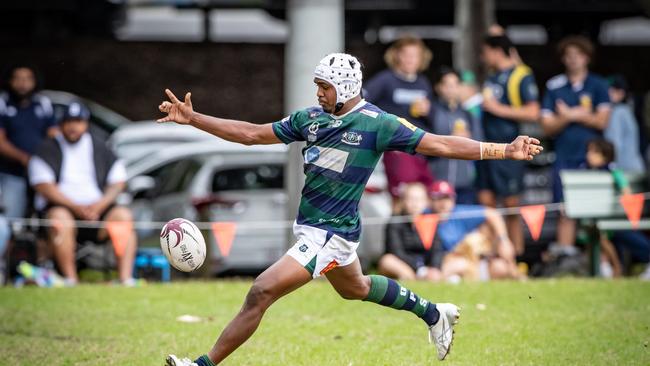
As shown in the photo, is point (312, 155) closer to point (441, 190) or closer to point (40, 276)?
point (441, 190)

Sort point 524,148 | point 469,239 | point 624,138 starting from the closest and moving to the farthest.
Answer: point 524,148
point 469,239
point 624,138

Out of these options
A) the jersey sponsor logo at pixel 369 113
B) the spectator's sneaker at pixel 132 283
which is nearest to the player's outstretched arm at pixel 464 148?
the jersey sponsor logo at pixel 369 113

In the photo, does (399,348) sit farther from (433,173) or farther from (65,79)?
(65,79)

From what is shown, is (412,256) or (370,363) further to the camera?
(412,256)

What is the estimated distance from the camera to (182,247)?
30.4 ft

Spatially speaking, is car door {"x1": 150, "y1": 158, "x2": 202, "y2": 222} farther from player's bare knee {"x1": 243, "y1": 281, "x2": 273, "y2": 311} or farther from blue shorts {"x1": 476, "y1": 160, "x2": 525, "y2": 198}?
player's bare knee {"x1": 243, "y1": 281, "x2": 273, "y2": 311}

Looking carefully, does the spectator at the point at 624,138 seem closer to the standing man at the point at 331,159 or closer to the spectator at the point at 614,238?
the spectator at the point at 614,238

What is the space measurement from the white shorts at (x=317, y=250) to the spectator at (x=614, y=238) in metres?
7.44

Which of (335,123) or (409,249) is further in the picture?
(409,249)

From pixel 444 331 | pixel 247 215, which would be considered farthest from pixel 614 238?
pixel 444 331

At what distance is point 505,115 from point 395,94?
1.44 meters

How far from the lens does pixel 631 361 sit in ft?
31.6

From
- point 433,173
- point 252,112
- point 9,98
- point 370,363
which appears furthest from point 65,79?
point 370,363

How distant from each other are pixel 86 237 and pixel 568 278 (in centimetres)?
565
